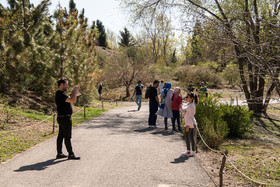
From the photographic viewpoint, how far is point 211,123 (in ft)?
29.9

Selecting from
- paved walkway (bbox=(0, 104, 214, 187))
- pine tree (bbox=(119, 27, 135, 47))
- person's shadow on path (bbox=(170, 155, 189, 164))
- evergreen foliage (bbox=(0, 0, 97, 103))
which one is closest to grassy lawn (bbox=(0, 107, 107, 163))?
paved walkway (bbox=(0, 104, 214, 187))

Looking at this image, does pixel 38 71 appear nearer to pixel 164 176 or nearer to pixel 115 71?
pixel 164 176

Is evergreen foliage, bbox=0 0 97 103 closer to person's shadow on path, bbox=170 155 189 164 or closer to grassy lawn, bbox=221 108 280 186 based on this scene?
person's shadow on path, bbox=170 155 189 164

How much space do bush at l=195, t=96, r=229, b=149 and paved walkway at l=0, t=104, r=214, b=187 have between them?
2.93 ft

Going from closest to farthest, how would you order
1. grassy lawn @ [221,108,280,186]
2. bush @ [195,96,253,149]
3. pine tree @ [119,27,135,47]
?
1. grassy lawn @ [221,108,280,186]
2. bush @ [195,96,253,149]
3. pine tree @ [119,27,135,47]

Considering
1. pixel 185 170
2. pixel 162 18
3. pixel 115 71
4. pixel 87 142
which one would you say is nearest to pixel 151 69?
pixel 115 71

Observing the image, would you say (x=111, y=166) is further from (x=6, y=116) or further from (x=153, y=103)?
(x=6, y=116)

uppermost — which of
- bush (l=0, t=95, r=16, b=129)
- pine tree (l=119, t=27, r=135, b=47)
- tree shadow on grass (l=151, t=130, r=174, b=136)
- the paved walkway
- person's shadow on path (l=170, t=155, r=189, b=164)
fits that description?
pine tree (l=119, t=27, r=135, b=47)

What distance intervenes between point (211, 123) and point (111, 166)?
4.27m

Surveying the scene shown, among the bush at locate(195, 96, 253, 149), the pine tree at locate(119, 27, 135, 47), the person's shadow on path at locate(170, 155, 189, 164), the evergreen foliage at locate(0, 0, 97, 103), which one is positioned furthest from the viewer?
the pine tree at locate(119, 27, 135, 47)

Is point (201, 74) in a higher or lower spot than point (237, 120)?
higher

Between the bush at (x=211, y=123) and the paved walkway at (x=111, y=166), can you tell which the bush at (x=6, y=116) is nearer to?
the paved walkway at (x=111, y=166)

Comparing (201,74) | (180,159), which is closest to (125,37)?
(201,74)

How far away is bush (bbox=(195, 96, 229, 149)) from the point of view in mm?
8391
